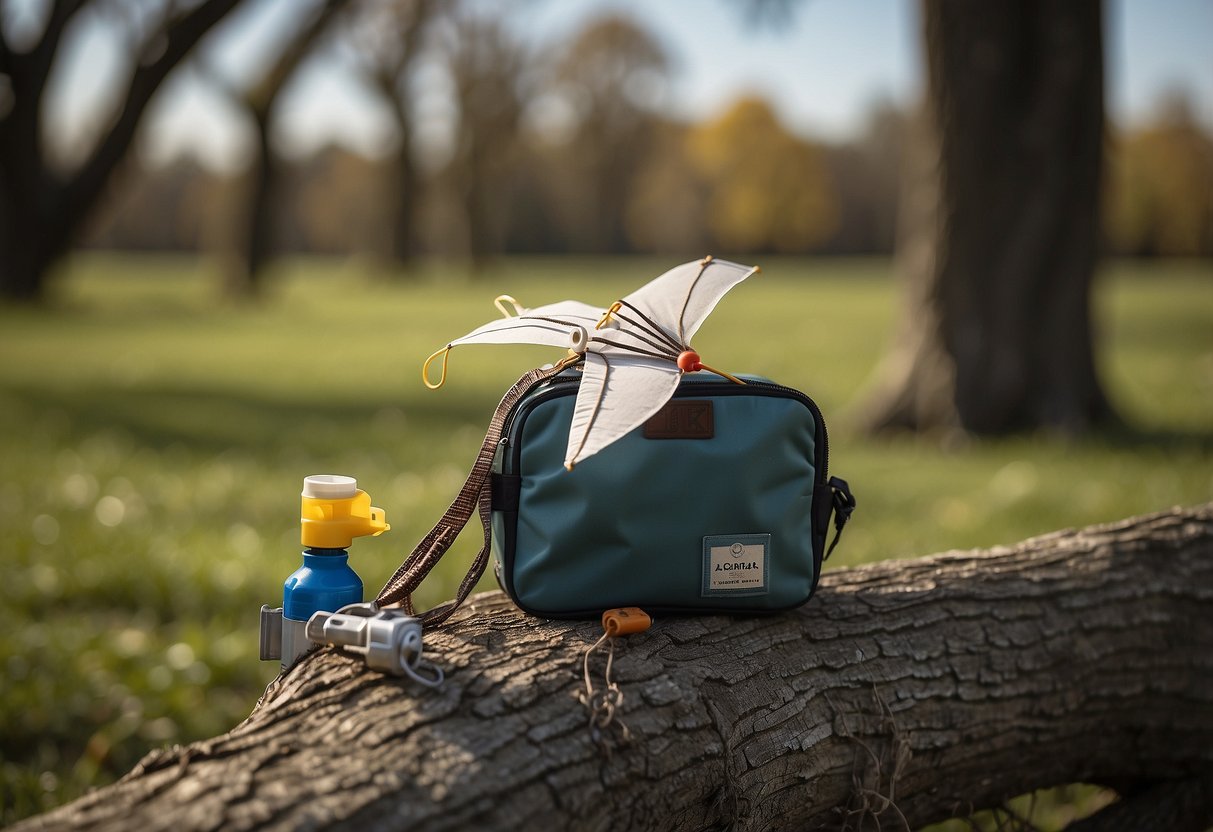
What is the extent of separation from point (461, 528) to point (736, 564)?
0.51 meters

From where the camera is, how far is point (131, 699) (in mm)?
3176

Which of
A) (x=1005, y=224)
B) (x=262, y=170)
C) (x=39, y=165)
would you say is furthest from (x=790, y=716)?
(x=262, y=170)

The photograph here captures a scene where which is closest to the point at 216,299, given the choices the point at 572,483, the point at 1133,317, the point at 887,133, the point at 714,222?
the point at 1133,317

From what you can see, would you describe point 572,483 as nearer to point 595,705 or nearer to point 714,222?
point 595,705

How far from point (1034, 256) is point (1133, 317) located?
11190 mm

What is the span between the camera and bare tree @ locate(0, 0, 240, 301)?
51.0 ft

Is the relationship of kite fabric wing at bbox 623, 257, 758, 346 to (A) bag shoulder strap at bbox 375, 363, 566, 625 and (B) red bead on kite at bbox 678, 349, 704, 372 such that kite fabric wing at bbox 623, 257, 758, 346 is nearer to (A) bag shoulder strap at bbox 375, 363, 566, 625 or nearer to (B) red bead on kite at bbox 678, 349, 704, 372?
(B) red bead on kite at bbox 678, 349, 704, 372

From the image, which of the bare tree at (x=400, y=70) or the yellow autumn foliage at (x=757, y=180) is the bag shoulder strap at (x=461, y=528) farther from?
the yellow autumn foliage at (x=757, y=180)

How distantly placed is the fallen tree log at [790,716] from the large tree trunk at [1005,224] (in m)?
4.51

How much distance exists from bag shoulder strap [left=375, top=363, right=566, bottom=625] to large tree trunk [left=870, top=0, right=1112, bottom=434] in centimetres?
564

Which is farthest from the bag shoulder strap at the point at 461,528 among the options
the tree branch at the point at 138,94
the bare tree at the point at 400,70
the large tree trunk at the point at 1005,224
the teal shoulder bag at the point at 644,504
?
the bare tree at the point at 400,70

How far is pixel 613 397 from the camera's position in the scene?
1783 mm

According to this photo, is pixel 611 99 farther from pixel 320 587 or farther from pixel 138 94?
pixel 320 587

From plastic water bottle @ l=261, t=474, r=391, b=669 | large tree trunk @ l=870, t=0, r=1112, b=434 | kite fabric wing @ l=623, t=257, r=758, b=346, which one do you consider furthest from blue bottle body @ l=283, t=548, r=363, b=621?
large tree trunk @ l=870, t=0, r=1112, b=434
